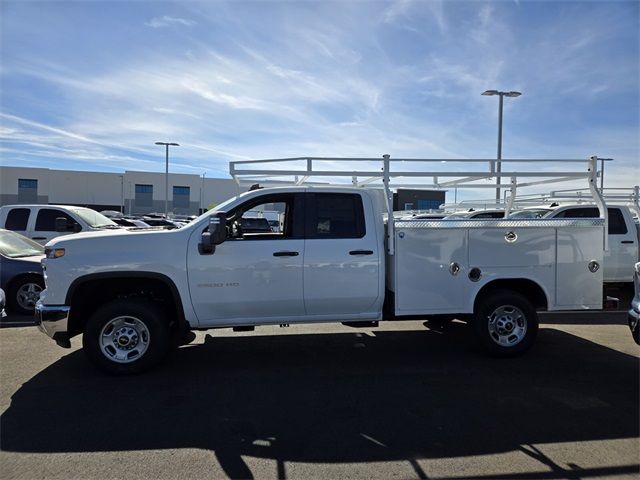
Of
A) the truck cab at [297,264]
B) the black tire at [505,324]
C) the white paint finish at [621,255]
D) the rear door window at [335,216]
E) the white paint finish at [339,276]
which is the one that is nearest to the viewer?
the truck cab at [297,264]

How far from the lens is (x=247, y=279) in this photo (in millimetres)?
5402

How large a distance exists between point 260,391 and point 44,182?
74298 mm

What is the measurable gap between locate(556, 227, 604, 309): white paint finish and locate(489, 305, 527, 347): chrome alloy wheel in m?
0.57

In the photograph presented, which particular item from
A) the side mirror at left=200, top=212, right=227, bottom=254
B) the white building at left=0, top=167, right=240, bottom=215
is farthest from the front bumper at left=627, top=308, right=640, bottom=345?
the white building at left=0, top=167, right=240, bottom=215

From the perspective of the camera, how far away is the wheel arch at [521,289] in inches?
238

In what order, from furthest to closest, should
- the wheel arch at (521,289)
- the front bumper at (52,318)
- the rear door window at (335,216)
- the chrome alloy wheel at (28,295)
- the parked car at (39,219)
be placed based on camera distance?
the parked car at (39,219) → the chrome alloy wheel at (28,295) → the wheel arch at (521,289) → the rear door window at (335,216) → the front bumper at (52,318)

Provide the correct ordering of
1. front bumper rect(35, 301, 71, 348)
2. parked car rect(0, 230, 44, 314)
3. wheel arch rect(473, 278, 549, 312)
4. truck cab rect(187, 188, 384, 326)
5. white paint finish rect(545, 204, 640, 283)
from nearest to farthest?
1. front bumper rect(35, 301, 71, 348)
2. truck cab rect(187, 188, 384, 326)
3. wheel arch rect(473, 278, 549, 312)
4. parked car rect(0, 230, 44, 314)
5. white paint finish rect(545, 204, 640, 283)

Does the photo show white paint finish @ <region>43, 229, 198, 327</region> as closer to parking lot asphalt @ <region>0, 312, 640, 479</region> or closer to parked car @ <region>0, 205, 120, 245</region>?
parking lot asphalt @ <region>0, 312, 640, 479</region>

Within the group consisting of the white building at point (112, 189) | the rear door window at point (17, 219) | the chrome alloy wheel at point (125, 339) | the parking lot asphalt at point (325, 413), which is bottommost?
the parking lot asphalt at point (325, 413)

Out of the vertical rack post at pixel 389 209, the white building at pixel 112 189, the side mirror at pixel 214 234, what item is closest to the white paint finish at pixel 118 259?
the side mirror at pixel 214 234

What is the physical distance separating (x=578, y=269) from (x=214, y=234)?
4.47 metres

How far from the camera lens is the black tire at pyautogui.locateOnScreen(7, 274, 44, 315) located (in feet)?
26.9

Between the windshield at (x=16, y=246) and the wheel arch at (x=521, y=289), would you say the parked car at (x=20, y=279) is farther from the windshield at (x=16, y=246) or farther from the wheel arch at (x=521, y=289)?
the wheel arch at (x=521, y=289)

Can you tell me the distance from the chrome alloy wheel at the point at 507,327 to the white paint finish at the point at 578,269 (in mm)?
571
